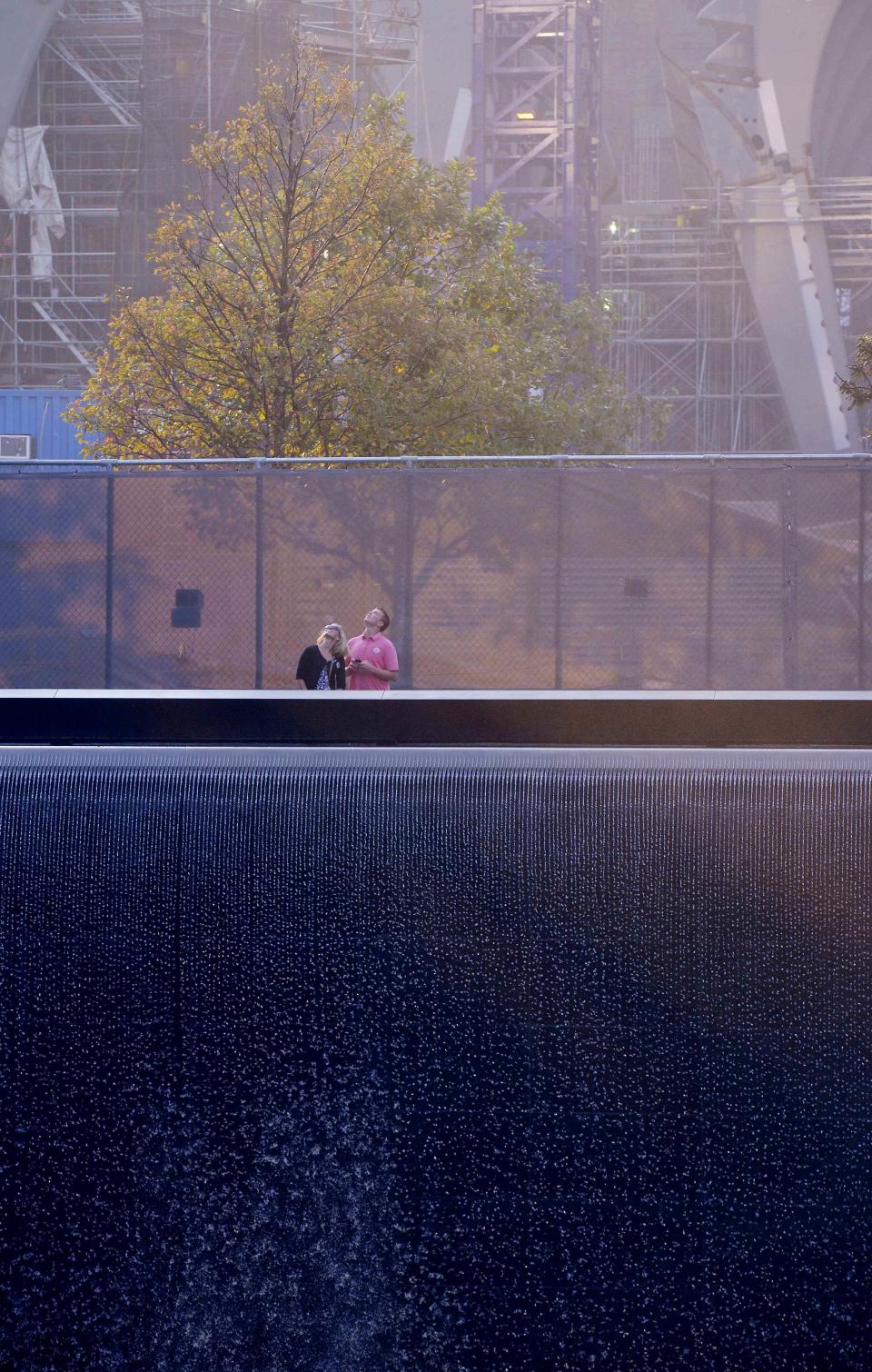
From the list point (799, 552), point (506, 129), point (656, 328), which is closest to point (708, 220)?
point (656, 328)

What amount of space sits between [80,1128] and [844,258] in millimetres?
38369

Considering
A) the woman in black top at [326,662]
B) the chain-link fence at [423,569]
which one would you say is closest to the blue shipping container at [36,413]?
the chain-link fence at [423,569]

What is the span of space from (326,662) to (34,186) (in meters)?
28.5

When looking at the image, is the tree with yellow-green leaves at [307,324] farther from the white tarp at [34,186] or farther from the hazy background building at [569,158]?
the white tarp at [34,186]

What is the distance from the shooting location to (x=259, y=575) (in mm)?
10969

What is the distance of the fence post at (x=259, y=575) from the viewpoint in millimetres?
10875

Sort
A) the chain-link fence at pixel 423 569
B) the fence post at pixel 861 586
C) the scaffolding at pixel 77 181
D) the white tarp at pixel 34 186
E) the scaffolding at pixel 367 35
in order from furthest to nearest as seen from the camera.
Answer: the scaffolding at pixel 77 181, the white tarp at pixel 34 186, the scaffolding at pixel 367 35, the chain-link fence at pixel 423 569, the fence post at pixel 861 586

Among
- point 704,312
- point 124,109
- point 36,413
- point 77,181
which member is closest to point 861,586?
point 36,413

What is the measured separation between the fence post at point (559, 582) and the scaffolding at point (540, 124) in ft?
69.5

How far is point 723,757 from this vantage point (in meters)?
2.48

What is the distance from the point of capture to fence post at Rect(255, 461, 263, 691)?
428 inches

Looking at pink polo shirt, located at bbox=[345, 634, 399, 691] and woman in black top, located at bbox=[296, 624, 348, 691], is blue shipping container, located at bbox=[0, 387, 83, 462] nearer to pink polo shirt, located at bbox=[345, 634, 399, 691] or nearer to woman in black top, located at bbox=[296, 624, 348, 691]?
pink polo shirt, located at bbox=[345, 634, 399, 691]

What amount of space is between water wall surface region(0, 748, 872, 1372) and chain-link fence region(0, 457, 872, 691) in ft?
27.1

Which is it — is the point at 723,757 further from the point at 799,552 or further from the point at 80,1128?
the point at 799,552
